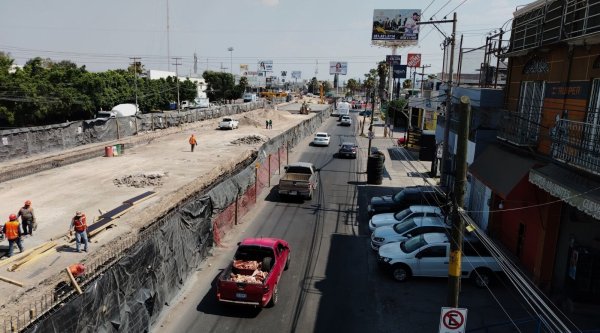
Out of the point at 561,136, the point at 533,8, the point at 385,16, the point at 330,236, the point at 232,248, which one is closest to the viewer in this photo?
the point at 561,136

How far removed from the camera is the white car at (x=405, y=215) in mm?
19328

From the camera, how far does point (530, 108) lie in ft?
53.3

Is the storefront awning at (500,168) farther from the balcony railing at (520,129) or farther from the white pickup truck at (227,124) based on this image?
the white pickup truck at (227,124)

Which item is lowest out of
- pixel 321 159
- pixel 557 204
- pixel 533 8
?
pixel 321 159

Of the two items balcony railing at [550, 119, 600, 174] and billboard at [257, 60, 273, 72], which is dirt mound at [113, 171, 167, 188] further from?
billboard at [257, 60, 273, 72]

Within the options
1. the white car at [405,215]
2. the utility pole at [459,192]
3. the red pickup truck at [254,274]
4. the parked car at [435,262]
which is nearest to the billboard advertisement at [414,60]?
the white car at [405,215]

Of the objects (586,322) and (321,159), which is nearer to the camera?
(586,322)

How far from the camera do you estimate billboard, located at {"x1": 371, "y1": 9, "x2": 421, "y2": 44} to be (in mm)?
98925

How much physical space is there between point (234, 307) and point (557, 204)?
10.3 meters

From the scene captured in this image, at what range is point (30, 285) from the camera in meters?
13.9

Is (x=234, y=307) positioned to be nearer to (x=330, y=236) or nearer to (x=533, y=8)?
(x=330, y=236)

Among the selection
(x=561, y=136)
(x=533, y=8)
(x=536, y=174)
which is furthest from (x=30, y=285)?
(x=533, y=8)

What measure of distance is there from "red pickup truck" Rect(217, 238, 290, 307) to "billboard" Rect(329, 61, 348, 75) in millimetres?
162693

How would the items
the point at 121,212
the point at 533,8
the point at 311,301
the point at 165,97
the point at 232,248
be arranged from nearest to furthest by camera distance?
the point at 311,301
the point at 533,8
the point at 232,248
the point at 121,212
the point at 165,97
